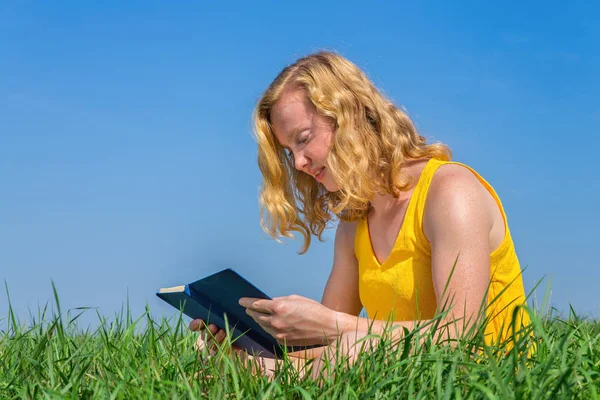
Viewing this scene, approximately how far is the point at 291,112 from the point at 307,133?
134mm

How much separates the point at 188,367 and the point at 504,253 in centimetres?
159

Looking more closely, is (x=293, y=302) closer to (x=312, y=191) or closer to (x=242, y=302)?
(x=242, y=302)

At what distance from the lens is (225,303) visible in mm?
3018

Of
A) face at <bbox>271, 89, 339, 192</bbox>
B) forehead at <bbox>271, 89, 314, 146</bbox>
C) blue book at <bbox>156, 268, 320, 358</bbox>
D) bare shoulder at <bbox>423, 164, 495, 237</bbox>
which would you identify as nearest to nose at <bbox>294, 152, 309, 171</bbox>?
face at <bbox>271, 89, 339, 192</bbox>

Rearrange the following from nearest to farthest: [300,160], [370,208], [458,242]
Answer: [458,242], [300,160], [370,208]

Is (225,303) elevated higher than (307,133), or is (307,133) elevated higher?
(307,133)

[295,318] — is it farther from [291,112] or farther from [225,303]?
[291,112]

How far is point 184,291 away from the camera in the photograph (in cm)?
292

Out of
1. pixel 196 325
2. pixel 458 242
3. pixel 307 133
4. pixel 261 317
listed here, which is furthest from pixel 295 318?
pixel 307 133

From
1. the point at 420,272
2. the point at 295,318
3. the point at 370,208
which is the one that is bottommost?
the point at 295,318

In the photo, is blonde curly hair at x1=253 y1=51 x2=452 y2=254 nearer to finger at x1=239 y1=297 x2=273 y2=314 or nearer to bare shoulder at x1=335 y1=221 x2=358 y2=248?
bare shoulder at x1=335 y1=221 x2=358 y2=248

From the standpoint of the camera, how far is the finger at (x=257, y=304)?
284cm

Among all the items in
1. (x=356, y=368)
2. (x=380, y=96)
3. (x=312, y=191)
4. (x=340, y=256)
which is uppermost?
A: (x=380, y=96)

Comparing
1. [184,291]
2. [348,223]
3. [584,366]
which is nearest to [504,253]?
[348,223]
